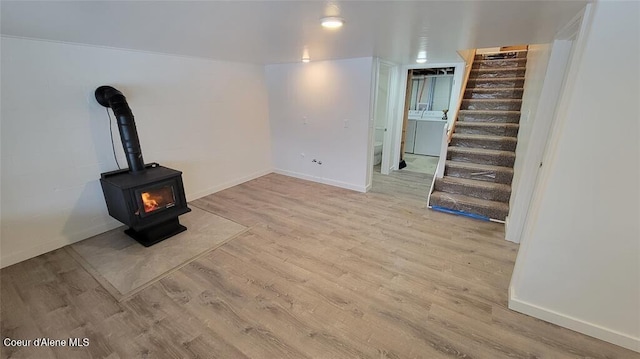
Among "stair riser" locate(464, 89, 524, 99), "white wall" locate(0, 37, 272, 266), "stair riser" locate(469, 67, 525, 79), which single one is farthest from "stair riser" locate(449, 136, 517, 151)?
"white wall" locate(0, 37, 272, 266)

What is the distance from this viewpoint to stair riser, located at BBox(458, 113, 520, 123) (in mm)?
4020

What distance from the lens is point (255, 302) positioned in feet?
6.53

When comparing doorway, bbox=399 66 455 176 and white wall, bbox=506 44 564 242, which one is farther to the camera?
doorway, bbox=399 66 455 176

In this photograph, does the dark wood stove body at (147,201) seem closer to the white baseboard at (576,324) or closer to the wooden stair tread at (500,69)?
the white baseboard at (576,324)

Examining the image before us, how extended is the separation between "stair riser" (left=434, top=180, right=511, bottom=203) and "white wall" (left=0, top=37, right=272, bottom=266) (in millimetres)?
3484

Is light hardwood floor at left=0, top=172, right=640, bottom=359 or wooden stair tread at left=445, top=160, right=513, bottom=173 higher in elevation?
wooden stair tread at left=445, top=160, right=513, bottom=173

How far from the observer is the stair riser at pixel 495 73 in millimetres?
4488

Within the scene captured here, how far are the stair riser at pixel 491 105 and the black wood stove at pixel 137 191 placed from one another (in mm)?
4622

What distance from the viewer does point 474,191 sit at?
353 centimetres

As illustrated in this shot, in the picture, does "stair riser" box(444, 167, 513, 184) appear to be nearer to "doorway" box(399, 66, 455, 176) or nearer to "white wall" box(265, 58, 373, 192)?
"white wall" box(265, 58, 373, 192)

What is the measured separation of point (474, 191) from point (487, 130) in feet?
3.90

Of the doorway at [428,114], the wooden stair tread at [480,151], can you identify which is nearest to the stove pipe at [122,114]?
the wooden stair tread at [480,151]

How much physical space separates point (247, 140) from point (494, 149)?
393 cm

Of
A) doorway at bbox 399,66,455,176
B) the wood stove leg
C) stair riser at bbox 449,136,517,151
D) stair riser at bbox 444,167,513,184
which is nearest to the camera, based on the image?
the wood stove leg
